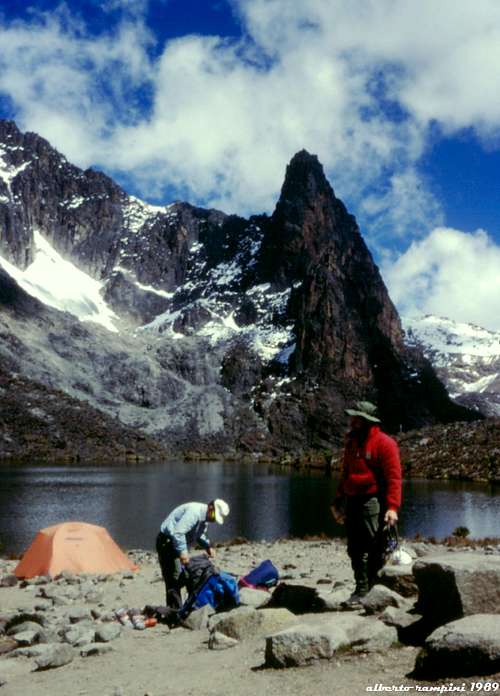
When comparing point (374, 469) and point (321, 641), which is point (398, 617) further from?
point (374, 469)

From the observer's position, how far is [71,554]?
2261 cm

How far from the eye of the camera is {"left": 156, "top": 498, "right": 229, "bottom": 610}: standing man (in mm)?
12883

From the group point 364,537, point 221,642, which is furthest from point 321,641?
point 364,537

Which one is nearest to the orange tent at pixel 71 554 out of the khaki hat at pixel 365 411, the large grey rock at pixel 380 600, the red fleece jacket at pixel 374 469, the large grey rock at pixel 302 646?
the red fleece jacket at pixel 374 469

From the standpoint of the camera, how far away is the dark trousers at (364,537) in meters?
10.7

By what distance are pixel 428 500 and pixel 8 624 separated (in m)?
53.2

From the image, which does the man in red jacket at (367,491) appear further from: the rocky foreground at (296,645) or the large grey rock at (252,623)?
the large grey rock at (252,623)

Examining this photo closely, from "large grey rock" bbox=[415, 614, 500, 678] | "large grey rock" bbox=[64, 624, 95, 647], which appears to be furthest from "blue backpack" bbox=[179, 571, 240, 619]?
"large grey rock" bbox=[415, 614, 500, 678]

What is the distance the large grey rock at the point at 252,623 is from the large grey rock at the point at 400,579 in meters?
1.49

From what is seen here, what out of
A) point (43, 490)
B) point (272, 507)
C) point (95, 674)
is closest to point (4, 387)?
point (43, 490)

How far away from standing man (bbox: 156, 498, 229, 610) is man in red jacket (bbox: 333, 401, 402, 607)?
2813 mm

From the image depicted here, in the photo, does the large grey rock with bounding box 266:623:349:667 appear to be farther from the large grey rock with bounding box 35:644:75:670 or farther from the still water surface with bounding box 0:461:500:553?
the still water surface with bounding box 0:461:500:553

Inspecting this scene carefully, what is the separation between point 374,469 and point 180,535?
3.99 m

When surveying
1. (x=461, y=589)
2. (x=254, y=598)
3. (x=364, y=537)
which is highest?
(x=364, y=537)
